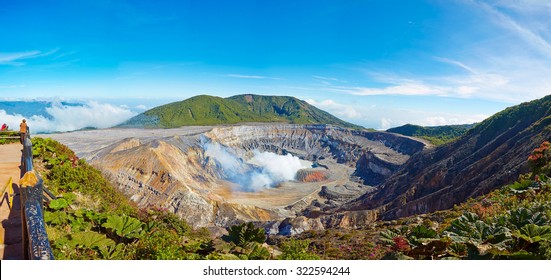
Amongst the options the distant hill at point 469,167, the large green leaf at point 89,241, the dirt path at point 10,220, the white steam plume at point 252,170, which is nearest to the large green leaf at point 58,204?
the dirt path at point 10,220

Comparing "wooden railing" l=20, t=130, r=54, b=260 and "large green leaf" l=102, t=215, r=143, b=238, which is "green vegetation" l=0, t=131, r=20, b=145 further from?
"wooden railing" l=20, t=130, r=54, b=260

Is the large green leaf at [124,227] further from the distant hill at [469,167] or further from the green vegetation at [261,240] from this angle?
the distant hill at [469,167]

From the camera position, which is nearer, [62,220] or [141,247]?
[141,247]

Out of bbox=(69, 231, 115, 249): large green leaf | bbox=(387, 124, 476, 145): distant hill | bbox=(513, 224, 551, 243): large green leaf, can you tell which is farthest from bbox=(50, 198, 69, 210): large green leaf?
bbox=(387, 124, 476, 145): distant hill

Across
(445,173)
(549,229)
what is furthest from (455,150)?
(549,229)

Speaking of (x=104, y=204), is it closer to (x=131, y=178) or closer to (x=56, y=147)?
(x=56, y=147)

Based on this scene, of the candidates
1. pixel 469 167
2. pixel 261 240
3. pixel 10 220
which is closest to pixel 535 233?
pixel 261 240
